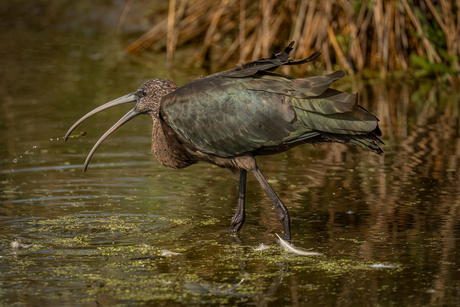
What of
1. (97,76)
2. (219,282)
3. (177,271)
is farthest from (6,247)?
(97,76)

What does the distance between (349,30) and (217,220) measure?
760 cm

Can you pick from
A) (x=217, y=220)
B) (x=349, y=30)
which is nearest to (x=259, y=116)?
(x=217, y=220)

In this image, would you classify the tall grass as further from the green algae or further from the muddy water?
the green algae

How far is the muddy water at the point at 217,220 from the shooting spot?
4.73 metres

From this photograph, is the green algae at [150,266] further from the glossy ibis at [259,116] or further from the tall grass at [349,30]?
the tall grass at [349,30]

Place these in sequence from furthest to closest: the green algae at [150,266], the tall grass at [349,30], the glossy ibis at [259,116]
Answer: the tall grass at [349,30] < the glossy ibis at [259,116] < the green algae at [150,266]

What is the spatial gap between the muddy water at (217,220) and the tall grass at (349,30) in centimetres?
150

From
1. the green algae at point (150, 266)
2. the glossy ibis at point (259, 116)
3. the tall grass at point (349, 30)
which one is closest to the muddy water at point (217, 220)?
the green algae at point (150, 266)

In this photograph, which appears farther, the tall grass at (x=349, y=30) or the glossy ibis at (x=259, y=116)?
the tall grass at (x=349, y=30)

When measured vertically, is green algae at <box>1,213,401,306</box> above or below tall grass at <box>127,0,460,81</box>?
below

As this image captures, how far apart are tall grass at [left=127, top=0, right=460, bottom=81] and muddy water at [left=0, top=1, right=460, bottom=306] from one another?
4.93 feet

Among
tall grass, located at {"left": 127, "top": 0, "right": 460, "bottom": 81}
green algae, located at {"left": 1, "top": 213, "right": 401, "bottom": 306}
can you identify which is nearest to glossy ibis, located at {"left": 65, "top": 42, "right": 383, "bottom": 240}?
green algae, located at {"left": 1, "top": 213, "right": 401, "bottom": 306}

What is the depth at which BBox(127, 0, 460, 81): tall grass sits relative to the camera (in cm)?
1276

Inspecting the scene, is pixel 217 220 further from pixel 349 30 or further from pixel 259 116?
pixel 349 30
